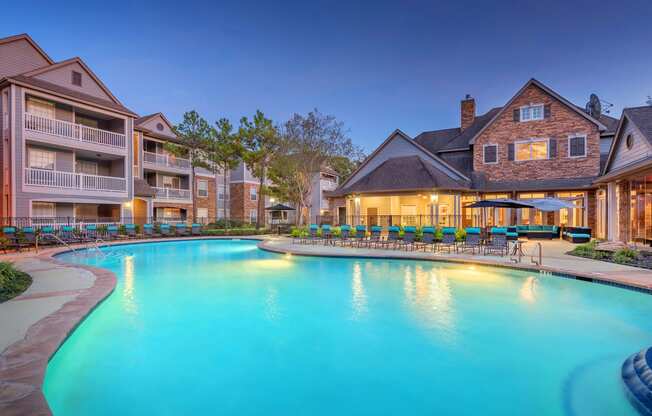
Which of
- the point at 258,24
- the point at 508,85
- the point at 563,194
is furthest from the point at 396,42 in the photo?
the point at 563,194

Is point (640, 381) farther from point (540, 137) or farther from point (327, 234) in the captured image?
point (540, 137)

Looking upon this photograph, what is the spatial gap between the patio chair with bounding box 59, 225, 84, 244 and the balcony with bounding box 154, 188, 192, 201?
28.3 ft

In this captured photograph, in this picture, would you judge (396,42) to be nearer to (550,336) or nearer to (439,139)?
(439,139)

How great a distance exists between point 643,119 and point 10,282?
22238 millimetres

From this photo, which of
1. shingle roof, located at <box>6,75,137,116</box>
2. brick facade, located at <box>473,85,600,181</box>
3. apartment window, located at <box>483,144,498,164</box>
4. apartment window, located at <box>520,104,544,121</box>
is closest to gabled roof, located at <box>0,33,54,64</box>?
shingle roof, located at <box>6,75,137,116</box>

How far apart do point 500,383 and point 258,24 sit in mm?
26488

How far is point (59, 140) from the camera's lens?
1877 cm

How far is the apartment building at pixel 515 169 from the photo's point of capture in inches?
816

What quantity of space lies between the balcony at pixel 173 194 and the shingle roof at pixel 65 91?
23.2 feet

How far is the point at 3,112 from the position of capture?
1803 cm

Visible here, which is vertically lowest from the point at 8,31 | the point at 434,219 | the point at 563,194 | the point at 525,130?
the point at 434,219

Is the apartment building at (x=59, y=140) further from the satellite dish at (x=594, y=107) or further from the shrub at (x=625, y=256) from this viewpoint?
the satellite dish at (x=594, y=107)

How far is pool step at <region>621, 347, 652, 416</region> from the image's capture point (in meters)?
3.56

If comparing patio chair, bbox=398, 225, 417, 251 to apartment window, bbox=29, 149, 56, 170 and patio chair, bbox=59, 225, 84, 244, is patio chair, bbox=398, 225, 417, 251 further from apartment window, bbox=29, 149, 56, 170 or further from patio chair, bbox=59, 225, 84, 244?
apartment window, bbox=29, 149, 56, 170
